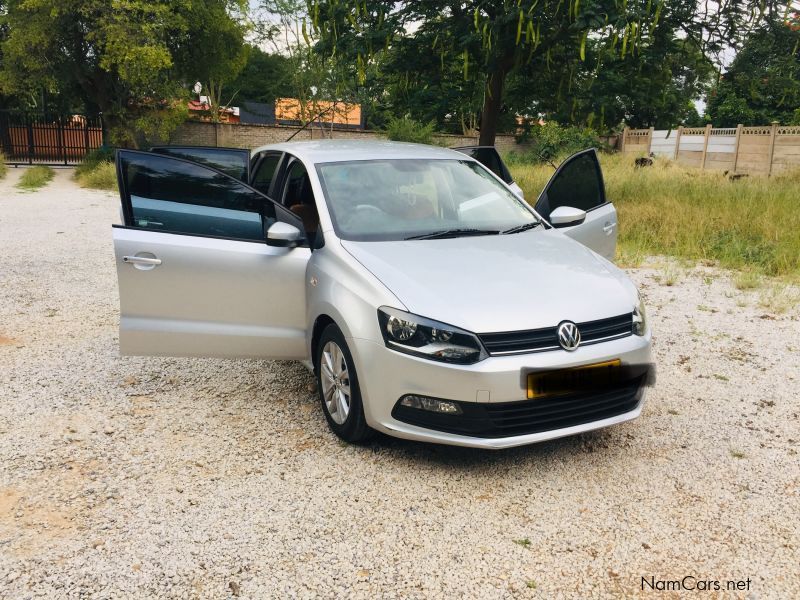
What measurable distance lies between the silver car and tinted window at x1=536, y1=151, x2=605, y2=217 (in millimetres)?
340

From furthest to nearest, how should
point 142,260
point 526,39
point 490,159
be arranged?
point 526,39 → point 490,159 → point 142,260

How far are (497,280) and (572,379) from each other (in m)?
0.62

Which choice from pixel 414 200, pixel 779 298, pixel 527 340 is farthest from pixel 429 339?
pixel 779 298

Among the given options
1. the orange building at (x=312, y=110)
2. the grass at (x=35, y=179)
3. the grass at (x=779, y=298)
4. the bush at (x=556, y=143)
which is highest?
the orange building at (x=312, y=110)

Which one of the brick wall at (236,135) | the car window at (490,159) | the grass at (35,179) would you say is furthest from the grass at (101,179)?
the car window at (490,159)

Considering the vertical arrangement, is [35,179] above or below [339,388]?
above

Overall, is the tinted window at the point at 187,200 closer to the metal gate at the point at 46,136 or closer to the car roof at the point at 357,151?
the car roof at the point at 357,151

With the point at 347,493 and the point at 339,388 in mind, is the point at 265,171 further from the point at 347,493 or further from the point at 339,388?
the point at 347,493

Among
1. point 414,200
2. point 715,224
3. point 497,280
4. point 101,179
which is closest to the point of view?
point 497,280

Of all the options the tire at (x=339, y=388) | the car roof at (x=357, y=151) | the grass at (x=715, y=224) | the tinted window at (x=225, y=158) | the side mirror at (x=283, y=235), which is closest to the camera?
the tire at (x=339, y=388)

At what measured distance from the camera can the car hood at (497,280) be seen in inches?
126

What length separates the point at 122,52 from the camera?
23.1 m

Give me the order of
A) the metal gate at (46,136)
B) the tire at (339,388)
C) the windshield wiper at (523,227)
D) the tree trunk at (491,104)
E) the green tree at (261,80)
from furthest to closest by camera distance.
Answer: the green tree at (261,80) → the metal gate at (46,136) → the tree trunk at (491,104) → the windshield wiper at (523,227) → the tire at (339,388)

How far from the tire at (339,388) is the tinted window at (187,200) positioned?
2.74ft
